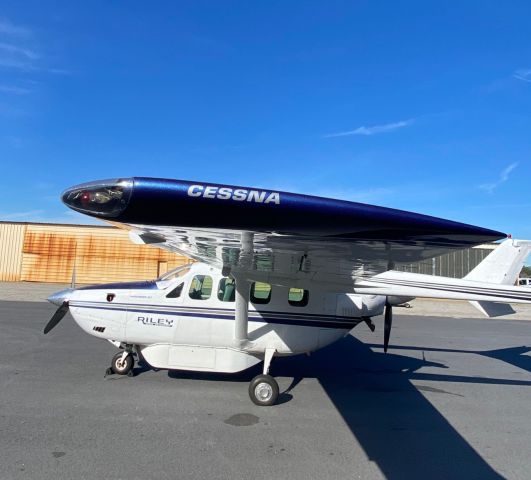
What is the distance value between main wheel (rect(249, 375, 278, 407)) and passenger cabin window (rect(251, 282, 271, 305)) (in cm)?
125

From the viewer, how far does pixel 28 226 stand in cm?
2753

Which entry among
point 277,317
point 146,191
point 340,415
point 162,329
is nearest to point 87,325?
point 162,329

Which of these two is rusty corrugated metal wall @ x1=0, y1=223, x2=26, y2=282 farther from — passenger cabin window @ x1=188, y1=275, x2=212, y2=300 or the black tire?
passenger cabin window @ x1=188, y1=275, x2=212, y2=300

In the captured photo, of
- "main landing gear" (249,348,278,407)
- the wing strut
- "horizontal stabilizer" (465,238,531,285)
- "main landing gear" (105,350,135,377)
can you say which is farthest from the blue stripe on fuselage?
"horizontal stabilizer" (465,238,531,285)

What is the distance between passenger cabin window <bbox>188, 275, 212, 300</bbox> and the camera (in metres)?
6.38

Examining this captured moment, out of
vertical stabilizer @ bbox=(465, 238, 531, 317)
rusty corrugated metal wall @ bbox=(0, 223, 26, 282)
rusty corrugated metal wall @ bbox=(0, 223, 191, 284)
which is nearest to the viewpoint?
vertical stabilizer @ bbox=(465, 238, 531, 317)

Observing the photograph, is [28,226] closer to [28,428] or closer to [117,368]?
[117,368]

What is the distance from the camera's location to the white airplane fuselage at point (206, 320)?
6188 millimetres

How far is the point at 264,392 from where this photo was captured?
5562 mm

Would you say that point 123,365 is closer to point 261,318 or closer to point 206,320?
point 206,320

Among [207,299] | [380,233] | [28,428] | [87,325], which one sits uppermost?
[380,233]

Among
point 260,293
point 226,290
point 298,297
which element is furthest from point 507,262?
point 226,290

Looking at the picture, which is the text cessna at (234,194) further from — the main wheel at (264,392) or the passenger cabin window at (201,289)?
the passenger cabin window at (201,289)

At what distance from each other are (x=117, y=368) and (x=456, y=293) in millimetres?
5515
